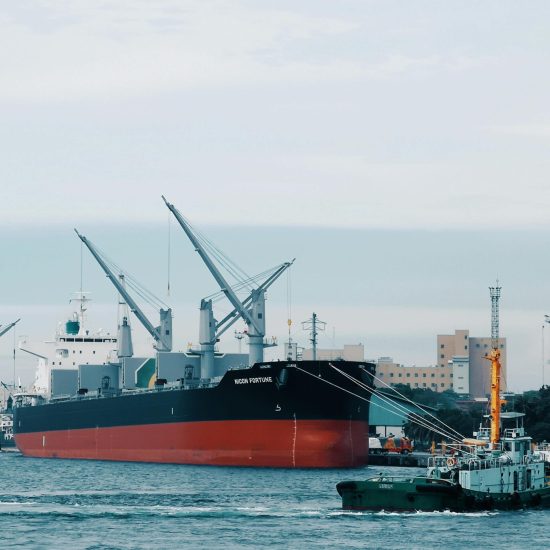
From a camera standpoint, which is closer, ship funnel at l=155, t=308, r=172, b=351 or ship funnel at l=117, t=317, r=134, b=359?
ship funnel at l=155, t=308, r=172, b=351

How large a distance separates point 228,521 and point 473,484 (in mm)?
7976

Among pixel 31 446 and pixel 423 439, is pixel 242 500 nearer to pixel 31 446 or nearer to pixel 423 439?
pixel 31 446

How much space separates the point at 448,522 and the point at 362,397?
29.9m

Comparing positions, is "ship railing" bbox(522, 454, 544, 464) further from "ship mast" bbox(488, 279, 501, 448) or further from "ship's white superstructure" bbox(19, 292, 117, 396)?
"ship's white superstructure" bbox(19, 292, 117, 396)

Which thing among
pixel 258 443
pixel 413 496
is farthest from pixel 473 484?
pixel 258 443

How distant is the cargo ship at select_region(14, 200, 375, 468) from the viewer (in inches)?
2820

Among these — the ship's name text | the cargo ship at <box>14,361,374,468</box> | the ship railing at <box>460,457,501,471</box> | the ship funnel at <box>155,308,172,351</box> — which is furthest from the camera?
the ship funnel at <box>155,308,172,351</box>

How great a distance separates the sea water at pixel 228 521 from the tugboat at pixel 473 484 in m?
0.46

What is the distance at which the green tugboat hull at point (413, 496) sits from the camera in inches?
1778

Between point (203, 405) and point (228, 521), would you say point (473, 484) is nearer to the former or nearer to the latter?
point (228, 521)

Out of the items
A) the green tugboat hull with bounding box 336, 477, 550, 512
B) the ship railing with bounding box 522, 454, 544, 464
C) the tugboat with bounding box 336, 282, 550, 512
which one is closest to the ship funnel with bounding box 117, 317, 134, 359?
the ship railing with bounding box 522, 454, 544, 464

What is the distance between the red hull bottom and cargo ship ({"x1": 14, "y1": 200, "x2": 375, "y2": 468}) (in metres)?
0.05

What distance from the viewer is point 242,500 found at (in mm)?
51438

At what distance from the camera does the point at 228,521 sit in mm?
44719
